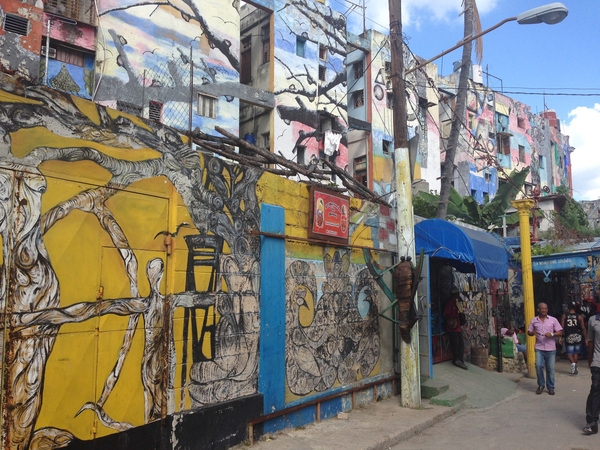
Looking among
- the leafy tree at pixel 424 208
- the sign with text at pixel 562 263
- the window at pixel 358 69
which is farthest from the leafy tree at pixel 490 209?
the window at pixel 358 69

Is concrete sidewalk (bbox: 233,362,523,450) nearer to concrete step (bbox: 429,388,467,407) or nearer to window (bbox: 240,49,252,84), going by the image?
concrete step (bbox: 429,388,467,407)

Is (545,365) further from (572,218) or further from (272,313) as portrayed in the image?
(572,218)

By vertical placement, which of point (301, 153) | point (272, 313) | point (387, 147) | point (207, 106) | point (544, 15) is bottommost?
point (272, 313)

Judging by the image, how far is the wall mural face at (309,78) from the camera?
926 inches

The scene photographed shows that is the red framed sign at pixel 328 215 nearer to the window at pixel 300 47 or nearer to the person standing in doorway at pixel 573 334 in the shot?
the person standing in doorway at pixel 573 334

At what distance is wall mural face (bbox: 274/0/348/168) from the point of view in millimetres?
23531

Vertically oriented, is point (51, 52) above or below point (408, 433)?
above

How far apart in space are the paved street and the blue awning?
2585 mm

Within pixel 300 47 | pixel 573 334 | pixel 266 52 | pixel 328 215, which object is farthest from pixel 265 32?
pixel 573 334

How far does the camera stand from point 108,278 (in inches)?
188

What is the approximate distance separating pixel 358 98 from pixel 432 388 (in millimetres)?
23275

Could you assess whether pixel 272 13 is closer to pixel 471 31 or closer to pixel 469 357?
pixel 471 31

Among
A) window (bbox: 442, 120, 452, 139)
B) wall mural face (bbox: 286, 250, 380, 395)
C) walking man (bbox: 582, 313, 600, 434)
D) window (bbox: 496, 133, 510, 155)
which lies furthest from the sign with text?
window (bbox: 496, 133, 510, 155)

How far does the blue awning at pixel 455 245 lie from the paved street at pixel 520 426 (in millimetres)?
2585
